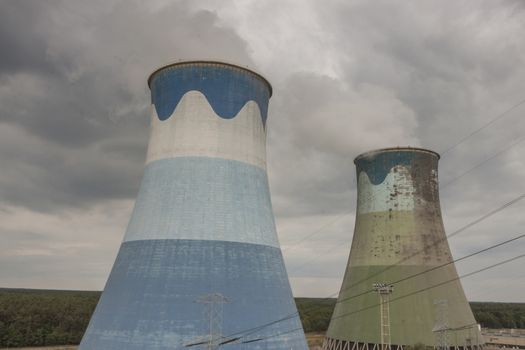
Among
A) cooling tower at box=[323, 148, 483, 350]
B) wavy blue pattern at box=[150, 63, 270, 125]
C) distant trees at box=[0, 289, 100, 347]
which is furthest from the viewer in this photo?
distant trees at box=[0, 289, 100, 347]

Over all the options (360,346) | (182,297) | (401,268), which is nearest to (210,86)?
(182,297)

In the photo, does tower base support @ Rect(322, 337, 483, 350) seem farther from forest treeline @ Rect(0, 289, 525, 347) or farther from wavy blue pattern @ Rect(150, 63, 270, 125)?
forest treeline @ Rect(0, 289, 525, 347)

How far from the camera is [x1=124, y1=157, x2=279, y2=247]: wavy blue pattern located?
45.7 feet

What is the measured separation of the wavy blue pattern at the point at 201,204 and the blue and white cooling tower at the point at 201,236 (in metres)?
0.03

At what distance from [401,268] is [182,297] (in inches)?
463

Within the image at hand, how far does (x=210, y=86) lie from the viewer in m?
15.6

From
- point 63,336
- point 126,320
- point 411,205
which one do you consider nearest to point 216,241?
point 126,320

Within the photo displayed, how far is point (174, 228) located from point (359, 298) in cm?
1131

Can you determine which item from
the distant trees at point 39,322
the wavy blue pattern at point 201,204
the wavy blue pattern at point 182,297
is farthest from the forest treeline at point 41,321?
the wavy blue pattern at point 201,204

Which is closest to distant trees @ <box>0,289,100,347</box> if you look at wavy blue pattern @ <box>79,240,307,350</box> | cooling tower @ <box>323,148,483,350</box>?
cooling tower @ <box>323,148,483,350</box>

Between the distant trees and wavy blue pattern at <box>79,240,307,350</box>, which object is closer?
wavy blue pattern at <box>79,240,307,350</box>

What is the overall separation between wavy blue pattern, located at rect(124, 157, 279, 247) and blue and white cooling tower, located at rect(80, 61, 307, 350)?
3cm

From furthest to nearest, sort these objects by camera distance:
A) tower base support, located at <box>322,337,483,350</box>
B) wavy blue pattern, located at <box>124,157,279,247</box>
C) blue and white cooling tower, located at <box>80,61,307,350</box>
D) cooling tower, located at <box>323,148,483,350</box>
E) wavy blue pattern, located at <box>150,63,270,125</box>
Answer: cooling tower, located at <box>323,148,483,350</box>
tower base support, located at <box>322,337,483,350</box>
wavy blue pattern, located at <box>150,63,270,125</box>
wavy blue pattern, located at <box>124,157,279,247</box>
blue and white cooling tower, located at <box>80,61,307,350</box>

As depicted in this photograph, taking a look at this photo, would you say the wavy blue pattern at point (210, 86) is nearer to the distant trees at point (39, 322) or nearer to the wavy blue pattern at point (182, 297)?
the wavy blue pattern at point (182, 297)
